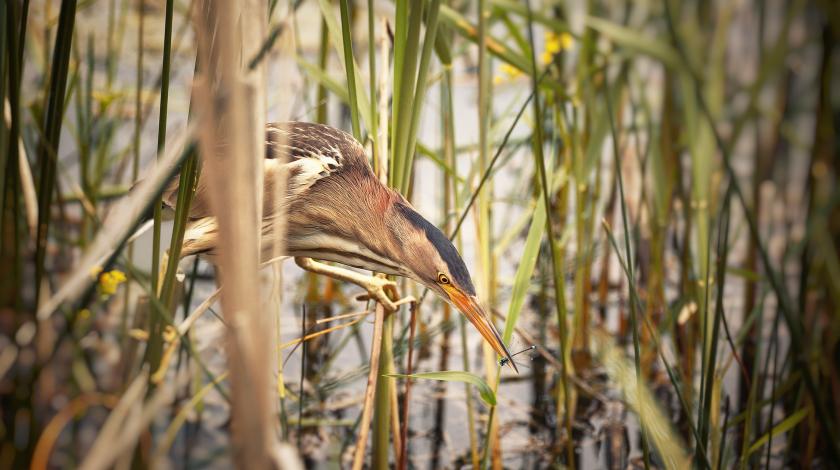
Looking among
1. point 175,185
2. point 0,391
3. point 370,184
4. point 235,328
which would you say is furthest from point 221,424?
point 235,328

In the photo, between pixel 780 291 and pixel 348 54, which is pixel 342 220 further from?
pixel 780 291

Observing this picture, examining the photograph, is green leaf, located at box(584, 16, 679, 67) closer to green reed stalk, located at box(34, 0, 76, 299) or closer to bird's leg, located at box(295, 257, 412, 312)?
bird's leg, located at box(295, 257, 412, 312)

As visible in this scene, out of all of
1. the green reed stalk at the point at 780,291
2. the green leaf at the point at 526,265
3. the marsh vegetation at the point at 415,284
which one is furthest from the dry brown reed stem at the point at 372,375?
the green reed stalk at the point at 780,291

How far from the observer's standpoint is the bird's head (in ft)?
3.57

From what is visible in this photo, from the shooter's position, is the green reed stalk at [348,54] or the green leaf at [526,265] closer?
the green reed stalk at [348,54]

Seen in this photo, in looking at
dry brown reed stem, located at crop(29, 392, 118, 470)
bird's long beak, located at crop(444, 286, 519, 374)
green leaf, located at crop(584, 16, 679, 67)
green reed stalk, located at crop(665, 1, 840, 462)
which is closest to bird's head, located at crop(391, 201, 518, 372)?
bird's long beak, located at crop(444, 286, 519, 374)

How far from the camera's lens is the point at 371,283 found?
49.2 inches

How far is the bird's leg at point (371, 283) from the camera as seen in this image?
120 centimetres

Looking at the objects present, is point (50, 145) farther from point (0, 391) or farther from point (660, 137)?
point (660, 137)

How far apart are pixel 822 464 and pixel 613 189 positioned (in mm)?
831

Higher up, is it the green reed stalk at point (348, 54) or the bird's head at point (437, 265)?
the green reed stalk at point (348, 54)

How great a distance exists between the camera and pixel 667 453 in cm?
110

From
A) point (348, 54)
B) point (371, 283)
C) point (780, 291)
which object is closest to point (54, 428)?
point (371, 283)

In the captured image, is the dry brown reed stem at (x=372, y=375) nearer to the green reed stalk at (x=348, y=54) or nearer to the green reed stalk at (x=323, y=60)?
the green reed stalk at (x=348, y=54)
